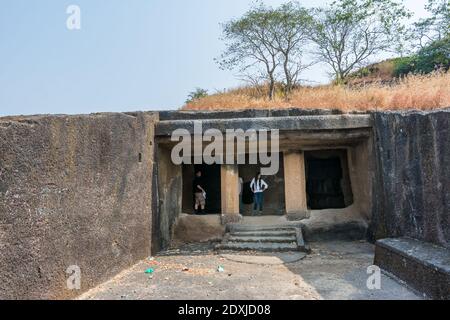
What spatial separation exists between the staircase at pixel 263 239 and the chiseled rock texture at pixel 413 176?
1399 mm

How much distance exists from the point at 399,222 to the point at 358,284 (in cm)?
175

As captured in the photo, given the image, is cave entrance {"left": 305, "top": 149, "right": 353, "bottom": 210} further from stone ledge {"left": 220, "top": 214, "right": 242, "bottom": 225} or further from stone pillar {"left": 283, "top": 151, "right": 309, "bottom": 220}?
stone ledge {"left": 220, "top": 214, "right": 242, "bottom": 225}

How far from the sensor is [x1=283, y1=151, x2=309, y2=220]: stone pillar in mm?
7547

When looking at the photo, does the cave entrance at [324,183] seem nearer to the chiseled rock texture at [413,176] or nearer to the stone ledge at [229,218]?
the stone ledge at [229,218]

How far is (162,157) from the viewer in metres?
7.01

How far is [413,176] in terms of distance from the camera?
5.14 meters

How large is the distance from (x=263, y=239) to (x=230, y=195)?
1454 millimetres

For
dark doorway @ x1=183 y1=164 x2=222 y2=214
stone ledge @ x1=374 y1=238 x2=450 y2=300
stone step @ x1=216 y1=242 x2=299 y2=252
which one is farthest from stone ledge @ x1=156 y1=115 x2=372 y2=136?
dark doorway @ x1=183 y1=164 x2=222 y2=214

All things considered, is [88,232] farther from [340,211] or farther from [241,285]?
[340,211]

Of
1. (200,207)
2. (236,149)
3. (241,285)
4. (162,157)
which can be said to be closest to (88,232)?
(241,285)

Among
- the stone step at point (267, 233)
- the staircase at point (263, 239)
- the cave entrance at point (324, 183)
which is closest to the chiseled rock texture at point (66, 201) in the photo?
the staircase at point (263, 239)

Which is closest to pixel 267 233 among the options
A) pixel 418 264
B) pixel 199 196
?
pixel 199 196

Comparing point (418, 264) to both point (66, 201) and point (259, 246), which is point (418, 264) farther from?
point (66, 201)

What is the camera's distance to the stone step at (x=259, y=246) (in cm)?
614
